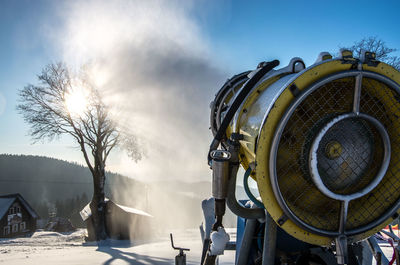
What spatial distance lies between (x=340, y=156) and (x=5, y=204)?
102ft

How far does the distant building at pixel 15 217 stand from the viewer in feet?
82.8

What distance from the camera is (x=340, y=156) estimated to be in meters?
1.63

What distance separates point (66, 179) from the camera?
69.9m

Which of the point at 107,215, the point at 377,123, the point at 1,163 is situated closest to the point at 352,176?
the point at 377,123

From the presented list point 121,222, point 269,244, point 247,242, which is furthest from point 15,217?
point 269,244

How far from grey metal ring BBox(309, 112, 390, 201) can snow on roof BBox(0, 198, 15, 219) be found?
97.5ft

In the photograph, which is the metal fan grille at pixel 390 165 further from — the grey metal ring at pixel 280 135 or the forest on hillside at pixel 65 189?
the forest on hillside at pixel 65 189

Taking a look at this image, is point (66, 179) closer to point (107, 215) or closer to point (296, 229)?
point (107, 215)

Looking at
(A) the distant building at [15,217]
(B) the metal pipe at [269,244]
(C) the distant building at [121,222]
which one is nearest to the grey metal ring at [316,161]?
→ (B) the metal pipe at [269,244]

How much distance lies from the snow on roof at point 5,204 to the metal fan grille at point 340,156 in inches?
1163

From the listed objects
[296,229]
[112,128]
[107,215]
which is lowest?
[107,215]

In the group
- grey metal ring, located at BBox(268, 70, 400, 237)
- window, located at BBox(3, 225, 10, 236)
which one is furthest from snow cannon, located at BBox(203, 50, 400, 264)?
window, located at BBox(3, 225, 10, 236)

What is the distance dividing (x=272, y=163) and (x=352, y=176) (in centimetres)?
59

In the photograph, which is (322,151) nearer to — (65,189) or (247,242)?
(247,242)
